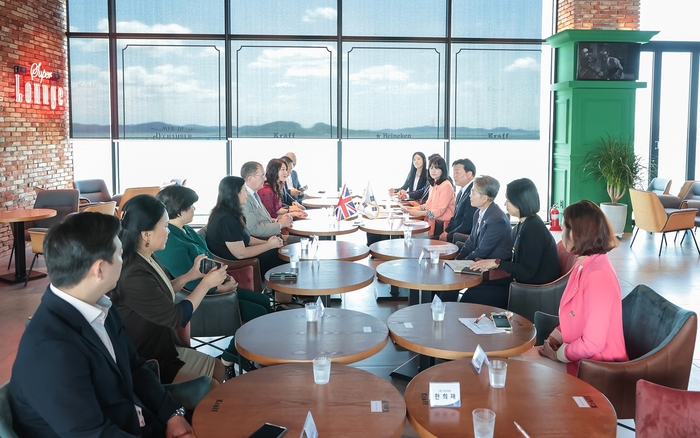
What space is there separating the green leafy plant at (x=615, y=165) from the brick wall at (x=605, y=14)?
1776 millimetres

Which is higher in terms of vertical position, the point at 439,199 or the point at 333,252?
the point at 439,199

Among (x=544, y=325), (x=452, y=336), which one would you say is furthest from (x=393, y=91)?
(x=452, y=336)

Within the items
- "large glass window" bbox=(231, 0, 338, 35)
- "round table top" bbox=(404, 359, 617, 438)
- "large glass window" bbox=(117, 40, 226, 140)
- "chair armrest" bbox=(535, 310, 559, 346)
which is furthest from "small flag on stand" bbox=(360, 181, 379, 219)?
"round table top" bbox=(404, 359, 617, 438)

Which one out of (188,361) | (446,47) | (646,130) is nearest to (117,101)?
(446,47)

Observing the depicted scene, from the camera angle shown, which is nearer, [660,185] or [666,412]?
[666,412]

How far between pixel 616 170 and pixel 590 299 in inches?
289

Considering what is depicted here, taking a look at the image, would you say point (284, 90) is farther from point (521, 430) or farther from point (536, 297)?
point (521, 430)

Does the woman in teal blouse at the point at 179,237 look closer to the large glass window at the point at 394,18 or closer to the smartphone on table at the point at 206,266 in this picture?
the smartphone on table at the point at 206,266

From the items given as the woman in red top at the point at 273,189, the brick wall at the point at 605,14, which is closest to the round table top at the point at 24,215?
the woman in red top at the point at 273,189

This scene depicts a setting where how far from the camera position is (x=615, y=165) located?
9344mm

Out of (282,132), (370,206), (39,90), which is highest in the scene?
(39,90)

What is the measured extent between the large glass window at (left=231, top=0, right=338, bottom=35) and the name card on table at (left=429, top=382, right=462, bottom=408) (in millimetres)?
9015

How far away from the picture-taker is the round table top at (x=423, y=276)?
12.1 ft

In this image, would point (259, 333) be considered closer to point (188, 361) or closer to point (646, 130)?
point (188, 361)
